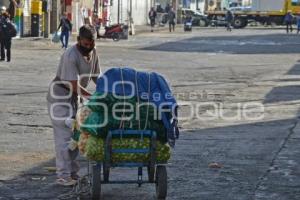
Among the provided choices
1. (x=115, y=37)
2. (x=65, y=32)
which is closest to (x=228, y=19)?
(x=115, y=37)

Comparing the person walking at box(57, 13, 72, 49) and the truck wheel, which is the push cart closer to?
the person walking at box(57, 13, 72, 49)

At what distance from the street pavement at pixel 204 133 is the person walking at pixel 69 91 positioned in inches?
Result: 11.1

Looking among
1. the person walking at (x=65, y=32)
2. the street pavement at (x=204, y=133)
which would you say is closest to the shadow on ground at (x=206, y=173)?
the street pavement at (x=204, y=133)

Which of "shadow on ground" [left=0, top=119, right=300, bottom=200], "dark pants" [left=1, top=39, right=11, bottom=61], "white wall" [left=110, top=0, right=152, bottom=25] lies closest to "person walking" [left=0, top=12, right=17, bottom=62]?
"dark pants" [left=1, top=39, right=11, bottom=61]

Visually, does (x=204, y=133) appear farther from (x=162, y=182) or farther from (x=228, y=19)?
(x=228, y=19)

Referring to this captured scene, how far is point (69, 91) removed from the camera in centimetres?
874

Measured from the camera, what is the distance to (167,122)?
788cm

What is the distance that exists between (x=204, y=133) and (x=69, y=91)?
465 centimetres

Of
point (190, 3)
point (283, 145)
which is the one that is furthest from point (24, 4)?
point (190, 3)

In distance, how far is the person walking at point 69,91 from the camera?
8492 mm

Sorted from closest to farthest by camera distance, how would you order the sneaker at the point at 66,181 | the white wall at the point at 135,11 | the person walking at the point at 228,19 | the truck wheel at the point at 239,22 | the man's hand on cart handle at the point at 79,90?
the man's hand on cart handle at the point at 79,90 < the sneaker at the point at 66,181 < the white wall at the point at 135,11 < the person walking at the point at 228,19 < the truck wheel at the point at 239,22

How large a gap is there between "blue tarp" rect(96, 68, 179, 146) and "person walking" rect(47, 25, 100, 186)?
0.62 metres

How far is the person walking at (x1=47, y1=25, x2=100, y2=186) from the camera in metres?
8.49

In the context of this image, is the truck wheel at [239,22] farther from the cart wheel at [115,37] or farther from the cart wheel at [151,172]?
the cart wheel at [151,172]
